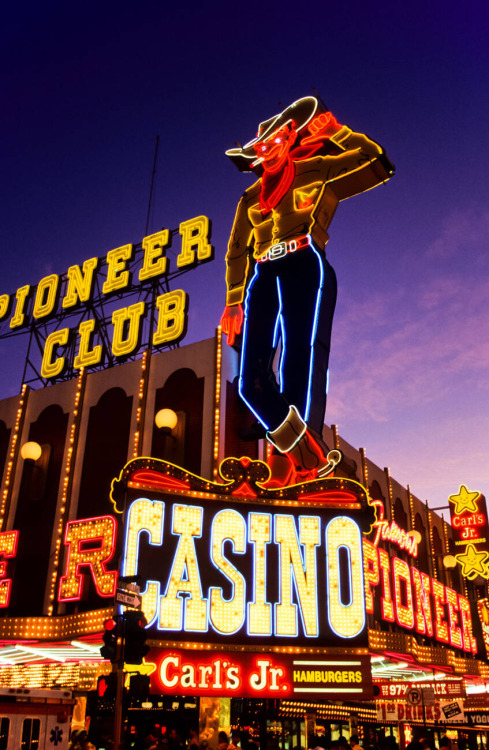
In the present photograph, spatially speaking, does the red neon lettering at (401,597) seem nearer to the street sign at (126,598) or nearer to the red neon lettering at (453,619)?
the red neon lettering at (453,619)

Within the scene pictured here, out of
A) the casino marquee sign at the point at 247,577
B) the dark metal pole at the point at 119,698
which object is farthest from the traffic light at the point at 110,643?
the casino marquee sign at the point at 247,577

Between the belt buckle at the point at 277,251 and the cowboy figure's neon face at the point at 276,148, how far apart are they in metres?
3.18

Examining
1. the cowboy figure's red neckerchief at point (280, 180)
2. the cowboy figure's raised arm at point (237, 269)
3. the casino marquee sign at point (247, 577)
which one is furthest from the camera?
the cowboy figure's red neckerchief at point (280, 180)

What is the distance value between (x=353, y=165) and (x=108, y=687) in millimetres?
17568

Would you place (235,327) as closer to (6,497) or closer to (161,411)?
(161,411)

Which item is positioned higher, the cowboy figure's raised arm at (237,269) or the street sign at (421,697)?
the cowboy figure's raised arm at (237,269)

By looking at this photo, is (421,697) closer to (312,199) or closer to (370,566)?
(370,566)

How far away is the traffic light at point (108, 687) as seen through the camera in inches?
420

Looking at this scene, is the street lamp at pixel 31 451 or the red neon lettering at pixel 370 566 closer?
the red neon lettering at pixel 370 566

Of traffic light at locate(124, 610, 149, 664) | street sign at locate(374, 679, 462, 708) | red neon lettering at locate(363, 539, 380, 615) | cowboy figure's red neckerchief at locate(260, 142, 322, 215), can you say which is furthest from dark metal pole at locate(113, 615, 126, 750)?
cowboy figure's red neckerchief at locate(260, 142, 322, 215)

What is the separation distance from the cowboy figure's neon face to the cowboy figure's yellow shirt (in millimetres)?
727

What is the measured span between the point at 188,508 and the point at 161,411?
4.30 m

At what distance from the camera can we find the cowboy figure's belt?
23.0m

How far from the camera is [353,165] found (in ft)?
75.5
